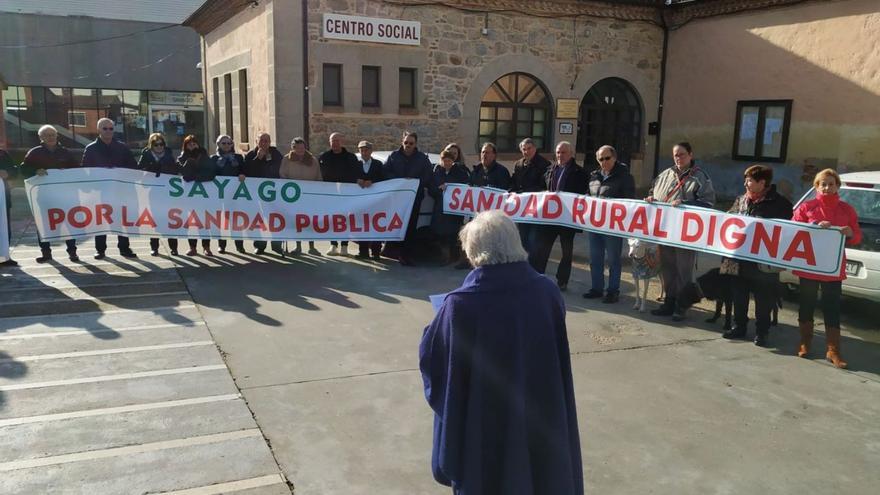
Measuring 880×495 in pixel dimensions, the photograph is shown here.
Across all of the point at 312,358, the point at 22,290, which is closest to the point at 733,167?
the point at 312,358

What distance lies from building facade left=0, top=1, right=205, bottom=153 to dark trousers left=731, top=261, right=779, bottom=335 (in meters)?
26.9

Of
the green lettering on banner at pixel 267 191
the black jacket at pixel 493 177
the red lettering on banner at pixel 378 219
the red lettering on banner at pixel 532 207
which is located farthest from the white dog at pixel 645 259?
the green lettering on banner at pixel 267 191

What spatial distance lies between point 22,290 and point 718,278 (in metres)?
7.56

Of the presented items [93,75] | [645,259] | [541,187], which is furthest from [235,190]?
[93,75]

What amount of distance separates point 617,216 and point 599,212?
0.80ft

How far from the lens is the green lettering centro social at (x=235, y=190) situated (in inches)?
345

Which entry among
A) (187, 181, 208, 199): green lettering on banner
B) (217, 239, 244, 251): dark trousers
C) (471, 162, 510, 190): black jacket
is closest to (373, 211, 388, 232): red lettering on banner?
(471, 162, 510, 190): black jacket

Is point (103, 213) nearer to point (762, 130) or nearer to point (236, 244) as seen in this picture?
point (236, 244)

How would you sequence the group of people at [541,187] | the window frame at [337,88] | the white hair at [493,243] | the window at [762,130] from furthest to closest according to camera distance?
1. the window at [762,130]
2. the window frame at [337,88]
3. the group of people at [541,187]
4. the white hair at [493,243]

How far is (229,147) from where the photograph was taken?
913cm

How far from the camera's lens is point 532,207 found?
8375mm

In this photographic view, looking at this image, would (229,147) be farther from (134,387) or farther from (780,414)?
(780,414)

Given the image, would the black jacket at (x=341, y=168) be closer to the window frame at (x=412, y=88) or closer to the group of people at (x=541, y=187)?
the group of people at (x=541, y=187)

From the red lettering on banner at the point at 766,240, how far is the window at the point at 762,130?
9.88 meters
